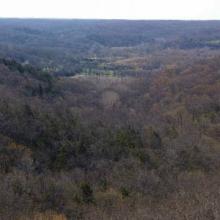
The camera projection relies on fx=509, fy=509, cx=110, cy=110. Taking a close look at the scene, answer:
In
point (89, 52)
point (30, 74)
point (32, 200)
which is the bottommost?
point (89, 52)

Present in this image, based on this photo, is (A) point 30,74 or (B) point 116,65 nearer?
(A) point 30,74

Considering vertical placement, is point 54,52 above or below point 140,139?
below

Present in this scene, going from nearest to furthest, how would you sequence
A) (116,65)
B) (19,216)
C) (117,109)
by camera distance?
(19,216), (117,109), (116,65)

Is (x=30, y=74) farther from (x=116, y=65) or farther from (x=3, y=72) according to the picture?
(x=116, y=65)

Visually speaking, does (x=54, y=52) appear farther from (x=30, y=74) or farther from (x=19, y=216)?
(x=19, y=216)

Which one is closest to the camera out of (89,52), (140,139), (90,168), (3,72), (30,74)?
(90,168)

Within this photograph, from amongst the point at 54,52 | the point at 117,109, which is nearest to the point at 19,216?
the point at 117,109
